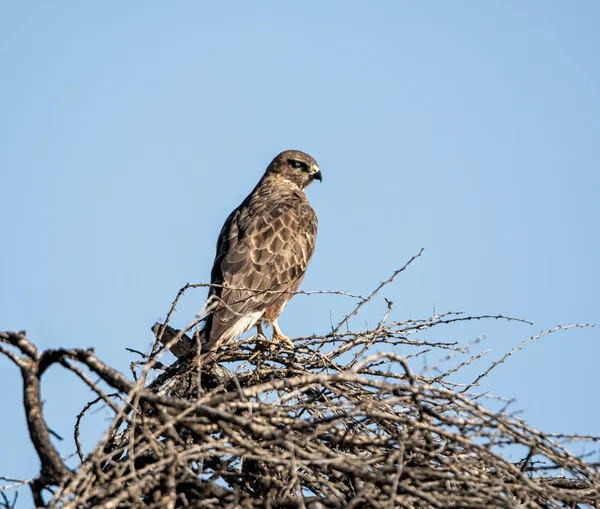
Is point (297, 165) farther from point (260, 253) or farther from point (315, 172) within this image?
point (260, 253)

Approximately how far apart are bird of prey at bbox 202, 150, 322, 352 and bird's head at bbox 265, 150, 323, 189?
1.52 ft

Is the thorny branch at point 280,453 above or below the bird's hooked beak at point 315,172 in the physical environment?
below

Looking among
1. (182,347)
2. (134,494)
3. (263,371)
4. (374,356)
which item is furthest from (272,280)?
(134,494)

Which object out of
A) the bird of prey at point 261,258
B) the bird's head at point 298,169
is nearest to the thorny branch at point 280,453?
the bird of prey at point 261,258

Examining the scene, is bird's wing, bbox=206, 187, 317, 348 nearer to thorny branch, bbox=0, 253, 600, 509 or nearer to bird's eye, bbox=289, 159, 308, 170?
A: bird's eye, bbox=289, 159, 308, 170

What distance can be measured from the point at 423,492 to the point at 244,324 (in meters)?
3.75

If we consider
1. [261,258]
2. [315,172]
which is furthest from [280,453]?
[315,172]

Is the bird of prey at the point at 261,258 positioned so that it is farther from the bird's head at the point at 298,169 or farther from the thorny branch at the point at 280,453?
the thorny branch at the point at 280,453

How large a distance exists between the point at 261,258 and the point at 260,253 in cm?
6

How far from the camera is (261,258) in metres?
7.32

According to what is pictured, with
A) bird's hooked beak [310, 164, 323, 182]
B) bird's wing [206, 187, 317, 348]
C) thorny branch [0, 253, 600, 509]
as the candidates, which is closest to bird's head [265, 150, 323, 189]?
bird's hooked beak [310, 164, 323, 182]

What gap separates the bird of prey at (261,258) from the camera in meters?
6.69

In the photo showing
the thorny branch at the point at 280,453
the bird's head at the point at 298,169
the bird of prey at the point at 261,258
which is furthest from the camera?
the bird's head at the point at 298,169

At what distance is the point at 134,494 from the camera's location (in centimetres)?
310
